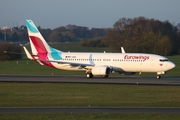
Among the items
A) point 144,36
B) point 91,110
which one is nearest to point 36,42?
point 91,110

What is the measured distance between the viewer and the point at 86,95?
33469 millimetres

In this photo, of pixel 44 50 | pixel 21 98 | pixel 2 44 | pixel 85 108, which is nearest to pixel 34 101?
pixel 21 98

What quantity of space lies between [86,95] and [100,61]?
67.0 feet

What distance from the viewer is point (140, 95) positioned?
3359 centimetres

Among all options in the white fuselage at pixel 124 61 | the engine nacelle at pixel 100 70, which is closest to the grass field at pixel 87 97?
the engine nacelle at pixel 100 70

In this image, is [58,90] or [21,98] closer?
[21,98]

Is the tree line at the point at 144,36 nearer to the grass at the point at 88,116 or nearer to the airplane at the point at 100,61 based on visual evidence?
the airplane at the point at 100,61

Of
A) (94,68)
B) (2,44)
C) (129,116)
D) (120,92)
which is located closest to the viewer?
(129,116)

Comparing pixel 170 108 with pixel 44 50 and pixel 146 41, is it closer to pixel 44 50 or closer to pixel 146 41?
pixel 44 50

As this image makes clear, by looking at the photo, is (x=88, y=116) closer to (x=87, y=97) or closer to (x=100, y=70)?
(x=87, y=97)

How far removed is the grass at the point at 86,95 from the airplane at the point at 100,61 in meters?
11.1

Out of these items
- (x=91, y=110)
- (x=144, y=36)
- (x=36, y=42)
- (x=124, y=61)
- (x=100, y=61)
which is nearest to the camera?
(x=91, y=110)

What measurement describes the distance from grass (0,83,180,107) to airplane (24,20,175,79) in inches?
438

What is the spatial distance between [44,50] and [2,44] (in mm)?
46136
